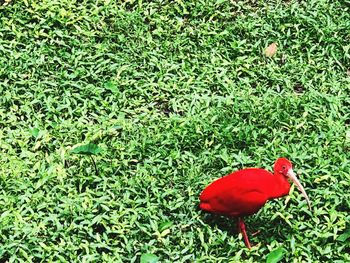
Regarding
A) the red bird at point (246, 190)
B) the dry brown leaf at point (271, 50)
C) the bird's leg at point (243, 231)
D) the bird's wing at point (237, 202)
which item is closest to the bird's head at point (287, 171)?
the red bird at point (246, 190)

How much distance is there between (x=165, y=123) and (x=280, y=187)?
4.34ft

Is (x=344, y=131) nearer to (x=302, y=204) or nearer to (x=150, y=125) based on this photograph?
(x=302, y=204)

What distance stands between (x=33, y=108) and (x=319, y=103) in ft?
7.54

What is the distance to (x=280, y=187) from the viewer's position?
5836mm

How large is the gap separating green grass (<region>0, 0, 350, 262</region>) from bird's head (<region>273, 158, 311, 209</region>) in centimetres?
26

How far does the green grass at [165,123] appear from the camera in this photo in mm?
5980

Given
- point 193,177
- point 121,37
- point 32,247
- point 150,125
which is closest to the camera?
point 32,247

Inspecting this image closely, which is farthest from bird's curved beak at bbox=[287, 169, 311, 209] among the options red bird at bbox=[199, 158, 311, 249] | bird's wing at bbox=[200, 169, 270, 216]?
bird's wing at bbox=[200, 169, 270, 216]

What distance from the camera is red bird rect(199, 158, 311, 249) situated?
5781 mm

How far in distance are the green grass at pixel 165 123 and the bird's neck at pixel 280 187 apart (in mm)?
261

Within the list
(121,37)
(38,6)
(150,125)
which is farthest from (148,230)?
(38,6)

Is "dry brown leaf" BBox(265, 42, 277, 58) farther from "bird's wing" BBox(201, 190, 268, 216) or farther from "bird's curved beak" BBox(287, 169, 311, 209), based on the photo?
"bird's wing" BBox(201, 190, 268, 216)

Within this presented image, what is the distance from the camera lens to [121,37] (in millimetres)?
7605

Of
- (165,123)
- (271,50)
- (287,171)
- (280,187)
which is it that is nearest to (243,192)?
(280,187)
